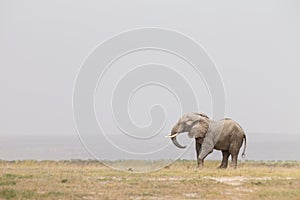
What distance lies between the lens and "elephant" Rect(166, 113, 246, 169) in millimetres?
17578

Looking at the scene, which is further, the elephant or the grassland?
the elephant

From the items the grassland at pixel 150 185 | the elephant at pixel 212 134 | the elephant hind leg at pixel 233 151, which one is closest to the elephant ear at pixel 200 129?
the elephant at pixel 212 134

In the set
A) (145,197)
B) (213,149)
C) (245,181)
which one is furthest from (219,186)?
(213,149)

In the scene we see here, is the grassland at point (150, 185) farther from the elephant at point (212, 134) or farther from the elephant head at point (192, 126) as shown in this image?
the elephant head at point (192, 126)

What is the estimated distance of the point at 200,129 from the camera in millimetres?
17641

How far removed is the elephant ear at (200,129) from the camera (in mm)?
17641

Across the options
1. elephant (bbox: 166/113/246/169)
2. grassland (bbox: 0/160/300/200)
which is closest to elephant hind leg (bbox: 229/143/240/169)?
elephant (bbox: 166/113/246/169)

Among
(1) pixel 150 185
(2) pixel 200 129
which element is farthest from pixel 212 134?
(1) pixel 150 185

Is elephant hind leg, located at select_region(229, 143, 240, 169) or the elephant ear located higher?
the elephant ear

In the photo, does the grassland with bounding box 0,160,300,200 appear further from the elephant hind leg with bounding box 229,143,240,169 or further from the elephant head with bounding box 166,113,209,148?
the elephant head with bounding box 166,113,209,148

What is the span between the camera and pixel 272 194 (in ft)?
36.4

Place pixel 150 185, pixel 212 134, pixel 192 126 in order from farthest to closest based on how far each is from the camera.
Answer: pixel 192 126
pixel 212 134
pixel 150 185

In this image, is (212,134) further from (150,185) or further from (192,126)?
(150,185)

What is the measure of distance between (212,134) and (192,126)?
0.71 metres
